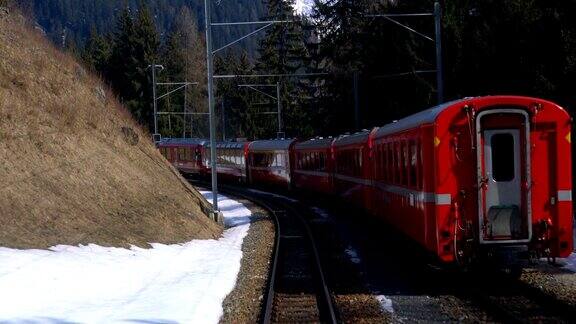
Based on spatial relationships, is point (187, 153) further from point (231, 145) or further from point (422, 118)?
point (422, 118)

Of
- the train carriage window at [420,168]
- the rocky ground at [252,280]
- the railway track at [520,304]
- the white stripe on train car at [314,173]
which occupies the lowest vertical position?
the rocky ground at [252,280]

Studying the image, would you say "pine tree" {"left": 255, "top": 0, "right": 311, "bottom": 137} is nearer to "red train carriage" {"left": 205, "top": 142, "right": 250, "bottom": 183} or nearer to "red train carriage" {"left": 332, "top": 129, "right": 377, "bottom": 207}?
"red train carriage" {"left": 205, "top": 142, "right": 250, "bottom": 183}

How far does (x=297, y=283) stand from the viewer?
14.5 metres

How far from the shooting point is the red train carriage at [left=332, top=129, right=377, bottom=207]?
23.3 m

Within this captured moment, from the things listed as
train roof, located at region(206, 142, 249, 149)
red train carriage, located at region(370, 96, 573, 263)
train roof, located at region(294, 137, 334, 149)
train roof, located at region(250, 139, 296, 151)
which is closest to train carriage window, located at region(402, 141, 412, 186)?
red train carriage, located at region(370, 96, 573, 263)

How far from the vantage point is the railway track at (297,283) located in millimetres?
11430

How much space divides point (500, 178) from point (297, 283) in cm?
398

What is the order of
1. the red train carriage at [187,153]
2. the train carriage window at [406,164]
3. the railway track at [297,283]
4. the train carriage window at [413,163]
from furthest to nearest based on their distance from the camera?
the red train carriage at [187,153]
the train carriage window at [406,164]
the train carriage window at [413,163]
the railway track at [297,283]

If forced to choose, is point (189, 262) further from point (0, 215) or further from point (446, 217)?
point (446, 217)

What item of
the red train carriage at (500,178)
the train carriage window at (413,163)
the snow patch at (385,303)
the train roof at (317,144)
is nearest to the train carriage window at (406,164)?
the train carriage window at (413,163)

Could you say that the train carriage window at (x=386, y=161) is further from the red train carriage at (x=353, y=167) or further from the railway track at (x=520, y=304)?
the railway track at (x=520, y=304)

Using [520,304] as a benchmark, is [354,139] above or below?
above

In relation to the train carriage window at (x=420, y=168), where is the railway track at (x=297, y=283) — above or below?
below

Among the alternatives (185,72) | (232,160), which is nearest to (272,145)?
(232,160)
